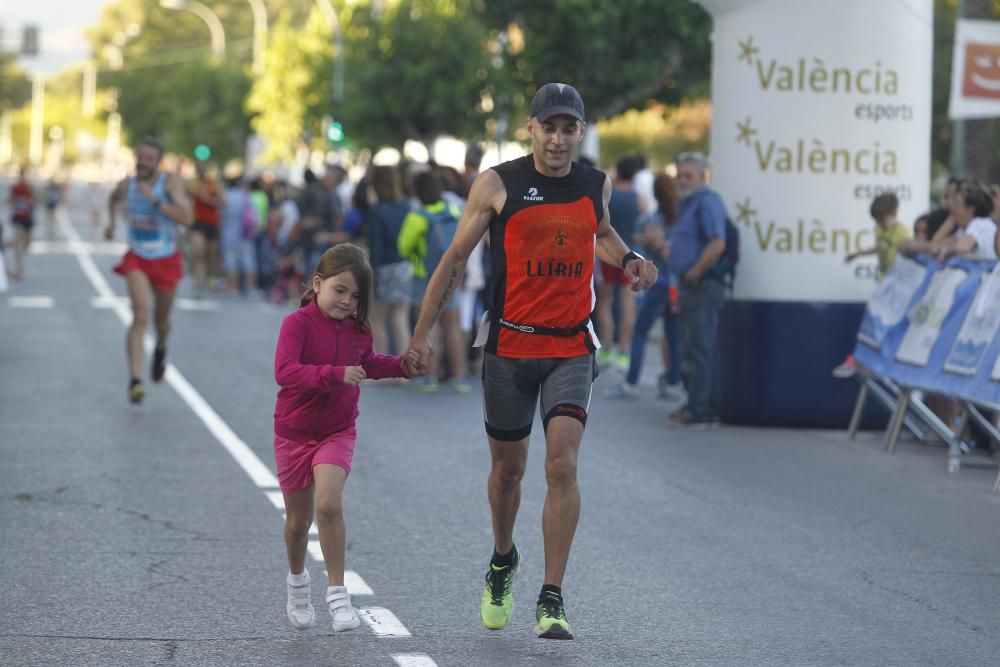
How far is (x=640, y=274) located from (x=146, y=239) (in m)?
8.04

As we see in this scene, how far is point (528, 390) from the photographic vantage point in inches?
274

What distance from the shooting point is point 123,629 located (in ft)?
22.3

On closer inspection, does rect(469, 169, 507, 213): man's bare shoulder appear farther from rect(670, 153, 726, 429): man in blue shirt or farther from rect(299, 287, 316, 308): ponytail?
rect(670, 153, 726, 429): man in blue shirt

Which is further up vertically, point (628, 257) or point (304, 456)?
point (628, 257)

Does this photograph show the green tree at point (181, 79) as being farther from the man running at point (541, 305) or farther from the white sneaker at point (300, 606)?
the white sneaker at point (300, 606)

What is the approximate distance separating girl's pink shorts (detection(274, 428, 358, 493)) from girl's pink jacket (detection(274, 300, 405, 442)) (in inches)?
1.2

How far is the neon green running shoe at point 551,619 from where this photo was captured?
21.7 feet

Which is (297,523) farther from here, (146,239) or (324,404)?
(146,239)

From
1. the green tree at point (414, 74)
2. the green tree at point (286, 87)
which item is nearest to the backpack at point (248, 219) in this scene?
the green tree at point (414, 74)

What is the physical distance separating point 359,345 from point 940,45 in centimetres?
3017

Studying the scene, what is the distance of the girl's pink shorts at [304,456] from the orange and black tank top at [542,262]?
66 cm

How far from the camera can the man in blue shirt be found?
530 inches

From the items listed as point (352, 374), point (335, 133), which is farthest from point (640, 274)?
point (335, 133)

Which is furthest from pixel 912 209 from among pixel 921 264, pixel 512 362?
pixel 512 362
